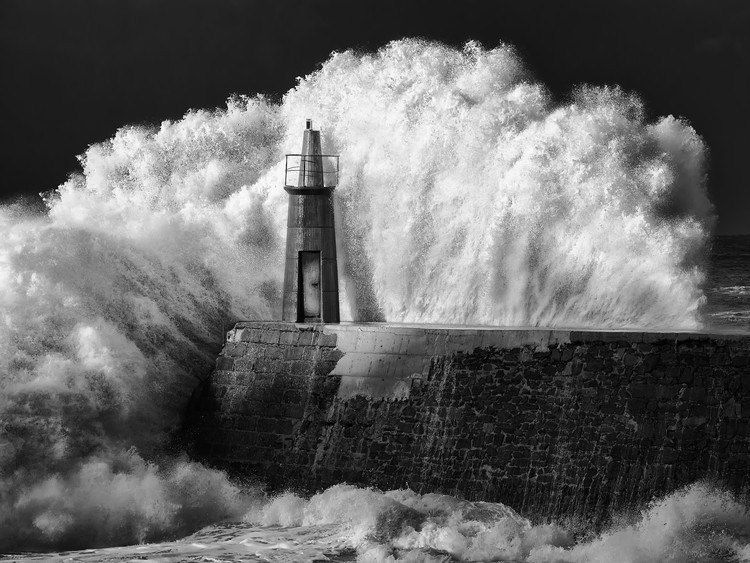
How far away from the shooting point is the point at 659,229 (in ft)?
63.0

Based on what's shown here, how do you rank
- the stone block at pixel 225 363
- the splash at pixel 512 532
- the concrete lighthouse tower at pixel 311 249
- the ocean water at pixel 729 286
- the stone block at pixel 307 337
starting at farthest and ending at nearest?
the ocean water at pixel 729 286 < the concrete lighthouse tower at pixel 311 249 < the stone block at pixel 225 363 < the stone block at pixel 307 337 < the splash at pixel 512 532

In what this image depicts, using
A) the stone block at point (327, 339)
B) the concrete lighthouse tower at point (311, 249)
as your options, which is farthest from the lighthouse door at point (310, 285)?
the stone block at point (327, 339)

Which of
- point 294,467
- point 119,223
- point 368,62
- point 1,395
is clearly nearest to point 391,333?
point 294,467

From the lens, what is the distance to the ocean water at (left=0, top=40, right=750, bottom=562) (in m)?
15.3

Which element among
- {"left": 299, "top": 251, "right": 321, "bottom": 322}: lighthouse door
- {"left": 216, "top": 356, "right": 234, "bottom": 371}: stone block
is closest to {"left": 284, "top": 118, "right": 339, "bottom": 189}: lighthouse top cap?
{"left": 299, "top": 251, "right": 321, "bottom": 322}: lighthouse door

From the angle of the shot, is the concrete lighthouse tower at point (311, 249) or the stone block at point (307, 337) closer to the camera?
the stone block at point (307, 337)

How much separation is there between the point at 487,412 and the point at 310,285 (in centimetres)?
387

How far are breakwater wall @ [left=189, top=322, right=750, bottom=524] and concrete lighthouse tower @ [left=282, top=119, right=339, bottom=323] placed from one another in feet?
3.51

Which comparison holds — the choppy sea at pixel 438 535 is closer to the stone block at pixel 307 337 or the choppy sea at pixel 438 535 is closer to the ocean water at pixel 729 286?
the stone block at pixel 307 337

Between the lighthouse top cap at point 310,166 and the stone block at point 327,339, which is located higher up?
the lighthouse top cap at point 310,166

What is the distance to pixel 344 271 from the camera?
66.8ft

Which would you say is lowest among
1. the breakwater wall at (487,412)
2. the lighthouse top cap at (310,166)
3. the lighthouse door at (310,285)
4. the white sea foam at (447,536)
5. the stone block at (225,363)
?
the white sea foam at (447,536)

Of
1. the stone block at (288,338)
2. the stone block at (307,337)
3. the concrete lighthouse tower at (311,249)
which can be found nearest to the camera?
the stone block at (307,337)

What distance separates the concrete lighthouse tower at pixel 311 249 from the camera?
18.8 metres
